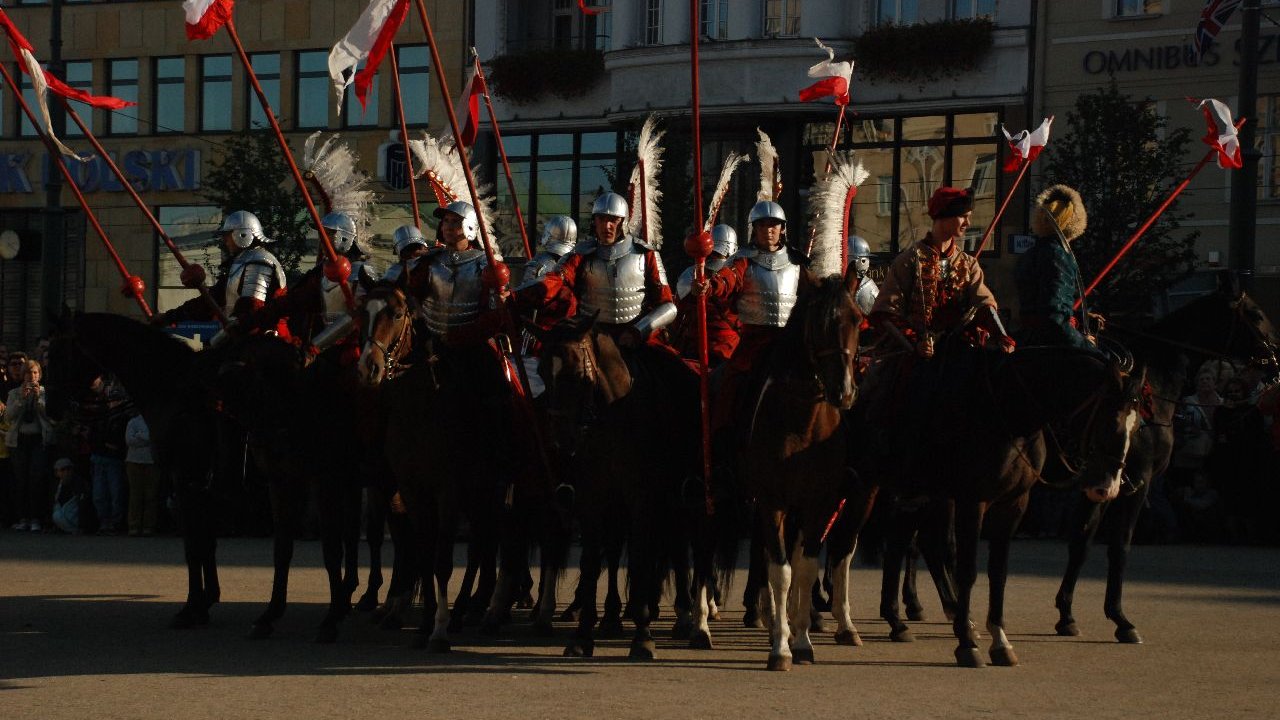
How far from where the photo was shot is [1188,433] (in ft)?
70.7

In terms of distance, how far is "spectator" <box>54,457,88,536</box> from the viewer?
24.2 meters

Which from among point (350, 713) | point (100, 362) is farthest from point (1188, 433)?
point (350, 713)

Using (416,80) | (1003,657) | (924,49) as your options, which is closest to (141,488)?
(1003,657)

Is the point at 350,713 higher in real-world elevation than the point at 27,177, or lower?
lower

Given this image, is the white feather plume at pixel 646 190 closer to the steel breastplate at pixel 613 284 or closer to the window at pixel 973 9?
the steel breastplate at pixel 613 284

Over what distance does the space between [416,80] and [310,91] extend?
2.88 metres

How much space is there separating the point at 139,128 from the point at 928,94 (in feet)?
59.5

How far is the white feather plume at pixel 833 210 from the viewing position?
14.4 metres

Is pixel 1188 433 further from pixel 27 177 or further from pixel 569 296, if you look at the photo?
pixel 27 177

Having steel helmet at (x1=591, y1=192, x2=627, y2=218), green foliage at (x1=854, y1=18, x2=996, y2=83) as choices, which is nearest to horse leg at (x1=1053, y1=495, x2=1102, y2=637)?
steel helmet at (x1=591, y1=192, x2=627, y2=218)

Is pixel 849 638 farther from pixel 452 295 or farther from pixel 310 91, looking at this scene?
pixel 310 91

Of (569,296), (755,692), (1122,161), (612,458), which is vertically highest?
(1122,161)

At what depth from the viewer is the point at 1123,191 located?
27891 millimetres

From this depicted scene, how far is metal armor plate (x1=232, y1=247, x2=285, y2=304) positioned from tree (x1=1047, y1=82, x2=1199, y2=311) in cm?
1538
